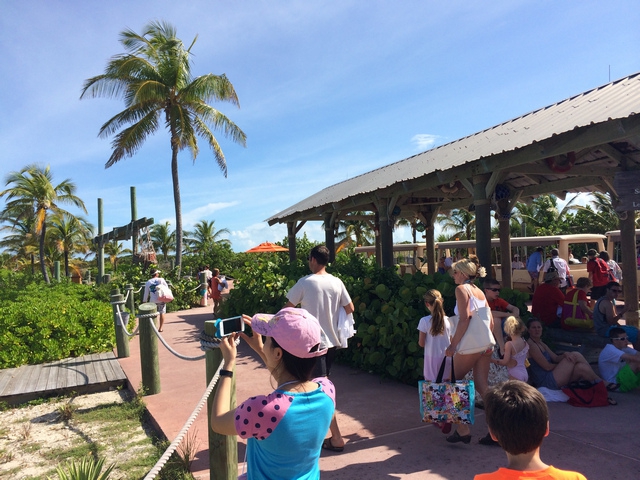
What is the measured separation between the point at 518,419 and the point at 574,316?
591 centimetres

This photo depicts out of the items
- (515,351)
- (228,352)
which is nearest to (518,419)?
(228,352)

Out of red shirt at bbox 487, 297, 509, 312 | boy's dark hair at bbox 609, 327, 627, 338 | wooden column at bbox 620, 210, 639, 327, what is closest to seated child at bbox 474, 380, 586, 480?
red shirt at bbox 487, 297, 509, 312

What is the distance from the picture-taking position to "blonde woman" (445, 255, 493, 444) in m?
4.12

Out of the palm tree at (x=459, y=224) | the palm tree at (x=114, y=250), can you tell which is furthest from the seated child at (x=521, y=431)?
the palm tree at (x=114, y=250)

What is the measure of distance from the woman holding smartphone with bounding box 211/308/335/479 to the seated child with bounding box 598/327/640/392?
199 inches

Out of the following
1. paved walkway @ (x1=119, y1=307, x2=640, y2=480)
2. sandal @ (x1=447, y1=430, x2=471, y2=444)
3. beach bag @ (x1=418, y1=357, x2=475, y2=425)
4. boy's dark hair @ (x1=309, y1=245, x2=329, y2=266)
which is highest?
boy's dark hair @ (x1=309, y1=245, x2=329, y2=266)

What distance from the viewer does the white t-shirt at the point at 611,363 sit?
5691mm

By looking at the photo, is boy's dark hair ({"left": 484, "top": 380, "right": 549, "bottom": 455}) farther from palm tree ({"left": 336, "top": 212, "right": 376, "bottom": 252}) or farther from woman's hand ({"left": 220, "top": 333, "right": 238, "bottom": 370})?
palm tree ({"left": 336, "top": 212, "right": 376, "bottom": 252})

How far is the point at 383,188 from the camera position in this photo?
29.8 feet

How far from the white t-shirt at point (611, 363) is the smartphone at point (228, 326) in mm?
5214

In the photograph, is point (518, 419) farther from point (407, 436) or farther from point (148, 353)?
point (148, 353)

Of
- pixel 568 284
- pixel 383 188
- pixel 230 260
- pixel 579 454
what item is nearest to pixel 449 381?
pixel 579 454

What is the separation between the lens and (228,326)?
2.29 meters

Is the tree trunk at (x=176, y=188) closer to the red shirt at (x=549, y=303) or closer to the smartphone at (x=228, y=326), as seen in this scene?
the red shirt at (x=549, y=303)
